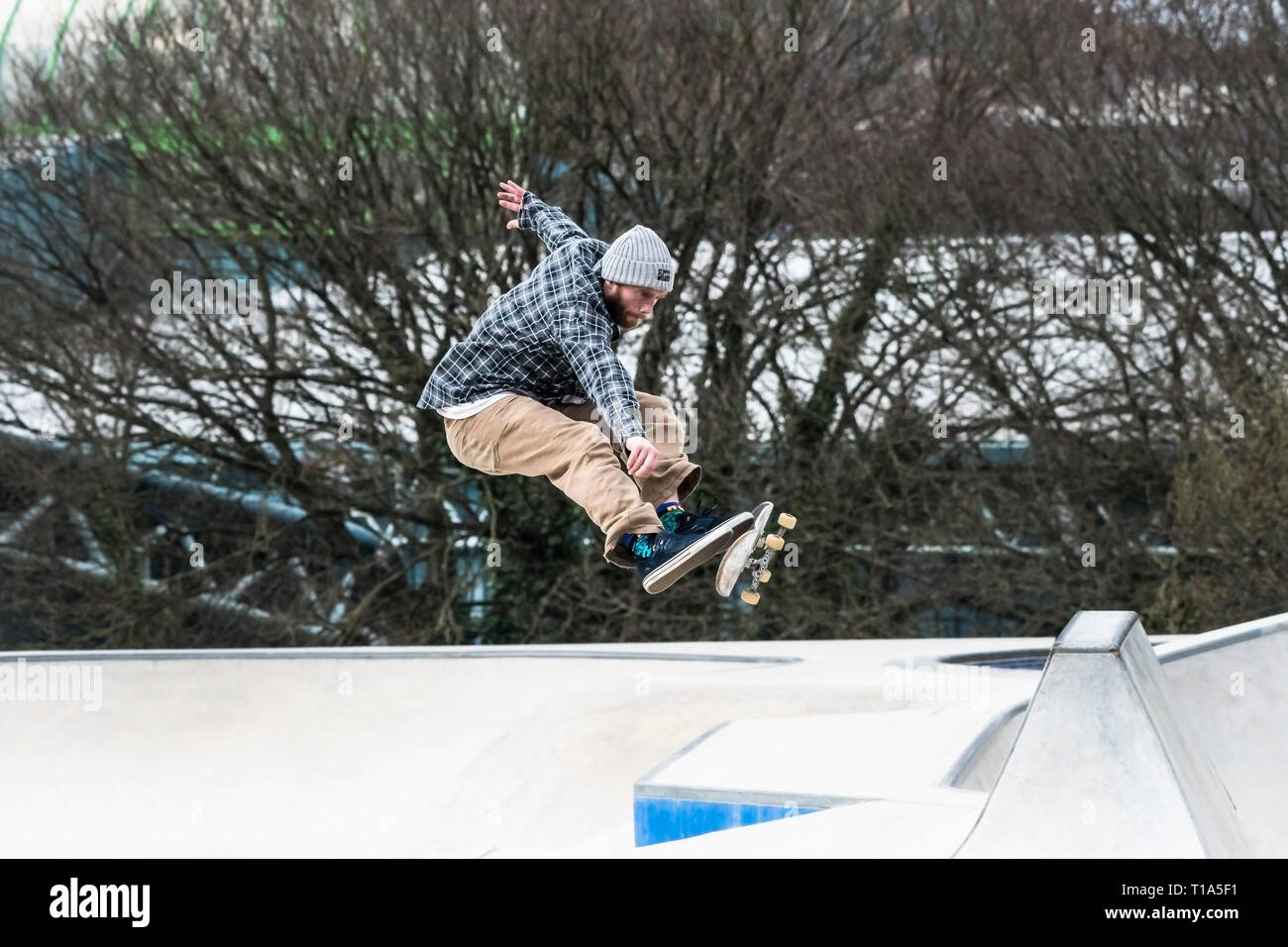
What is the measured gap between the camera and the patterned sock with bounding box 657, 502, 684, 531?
520cm

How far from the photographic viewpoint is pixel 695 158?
13.1 m

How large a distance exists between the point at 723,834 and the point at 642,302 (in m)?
1.95

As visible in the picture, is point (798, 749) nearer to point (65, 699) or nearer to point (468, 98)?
point (65, 699)

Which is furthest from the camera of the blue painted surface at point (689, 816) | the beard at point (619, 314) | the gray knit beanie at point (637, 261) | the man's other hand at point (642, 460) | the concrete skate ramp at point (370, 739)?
the concrete skate ramp at point (370, 739)

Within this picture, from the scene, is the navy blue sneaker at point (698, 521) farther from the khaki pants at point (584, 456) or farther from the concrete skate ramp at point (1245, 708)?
the concrete skate ramp at point (1245, 708)

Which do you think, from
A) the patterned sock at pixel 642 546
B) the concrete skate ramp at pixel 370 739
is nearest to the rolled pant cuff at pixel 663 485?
the patterned sock at pixel 642 546

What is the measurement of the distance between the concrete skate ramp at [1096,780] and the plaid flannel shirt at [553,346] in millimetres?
1597

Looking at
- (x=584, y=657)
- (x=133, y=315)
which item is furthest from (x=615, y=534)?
(x=133, y=315)

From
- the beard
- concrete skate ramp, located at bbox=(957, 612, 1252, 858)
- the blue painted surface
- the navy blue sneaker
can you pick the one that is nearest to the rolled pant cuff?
the navy blue sneaker

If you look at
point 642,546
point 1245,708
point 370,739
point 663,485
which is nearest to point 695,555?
point 642,546

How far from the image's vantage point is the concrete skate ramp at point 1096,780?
11.5ft

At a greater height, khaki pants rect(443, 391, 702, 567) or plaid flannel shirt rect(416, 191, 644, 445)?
plaid flannel shirt rect(416, 191, 644, 445)

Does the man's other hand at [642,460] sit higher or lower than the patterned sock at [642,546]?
higher

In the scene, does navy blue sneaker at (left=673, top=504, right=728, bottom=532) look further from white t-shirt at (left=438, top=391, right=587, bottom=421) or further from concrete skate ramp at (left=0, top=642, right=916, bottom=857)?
concrete skate ramp at (left=0, top=642, right=916, bottom=857)
